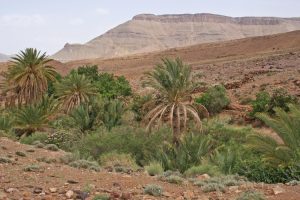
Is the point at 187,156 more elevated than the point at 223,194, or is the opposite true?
the point at 223,194

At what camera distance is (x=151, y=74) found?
1983 cm

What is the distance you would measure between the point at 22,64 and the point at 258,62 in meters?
34.8

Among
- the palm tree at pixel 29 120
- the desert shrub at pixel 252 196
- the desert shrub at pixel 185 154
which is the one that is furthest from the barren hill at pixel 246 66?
the desert shrub at pixel 252 196

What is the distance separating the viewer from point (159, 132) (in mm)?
21156

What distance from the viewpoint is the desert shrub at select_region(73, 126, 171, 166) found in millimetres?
19531

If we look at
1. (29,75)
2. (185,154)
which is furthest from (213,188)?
(29,75)

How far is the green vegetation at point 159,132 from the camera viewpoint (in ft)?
43.2

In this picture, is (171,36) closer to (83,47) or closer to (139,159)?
(83,47)

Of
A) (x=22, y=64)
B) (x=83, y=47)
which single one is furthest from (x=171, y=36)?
(x=22, y=64)

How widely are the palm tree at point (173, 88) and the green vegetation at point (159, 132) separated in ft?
0.13

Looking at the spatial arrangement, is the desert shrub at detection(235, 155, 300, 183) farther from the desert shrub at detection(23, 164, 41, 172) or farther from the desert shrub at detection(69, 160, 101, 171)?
the desert shrub at detection(23, 164, 41, 172)

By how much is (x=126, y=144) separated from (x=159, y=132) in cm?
186

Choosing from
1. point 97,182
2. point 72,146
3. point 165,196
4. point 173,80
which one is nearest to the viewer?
point 165,196

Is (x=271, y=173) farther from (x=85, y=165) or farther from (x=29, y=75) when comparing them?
(x=29, y=75)
